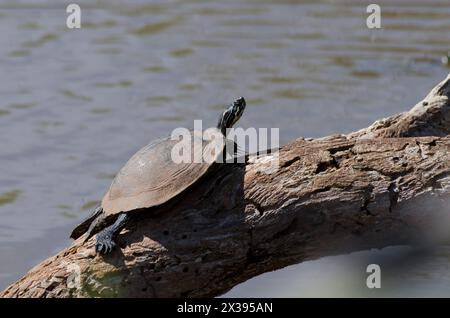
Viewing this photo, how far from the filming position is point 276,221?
369 centimetres

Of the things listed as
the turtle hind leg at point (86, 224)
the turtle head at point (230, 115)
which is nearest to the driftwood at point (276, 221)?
the turtle hind leg at point (86, 224)

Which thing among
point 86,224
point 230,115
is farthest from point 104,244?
Answer: point 230,115

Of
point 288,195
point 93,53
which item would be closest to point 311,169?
point 288,195

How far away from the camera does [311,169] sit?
3742 millimetres

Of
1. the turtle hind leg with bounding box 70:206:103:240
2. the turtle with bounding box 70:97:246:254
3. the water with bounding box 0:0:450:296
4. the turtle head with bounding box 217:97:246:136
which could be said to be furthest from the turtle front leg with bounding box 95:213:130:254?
the water with bounding box 0:0:450:296

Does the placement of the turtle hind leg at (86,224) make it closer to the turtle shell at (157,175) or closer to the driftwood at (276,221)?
the turtle shell at (157,175)

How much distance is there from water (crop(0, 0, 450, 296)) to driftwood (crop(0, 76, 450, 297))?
1.63 feet

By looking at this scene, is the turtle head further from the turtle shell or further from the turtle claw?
the turtle claw

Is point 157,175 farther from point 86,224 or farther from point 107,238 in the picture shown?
point 86,224

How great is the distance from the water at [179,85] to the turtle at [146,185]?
945 mm

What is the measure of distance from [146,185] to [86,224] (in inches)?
16.8

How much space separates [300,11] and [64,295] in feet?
21.6
